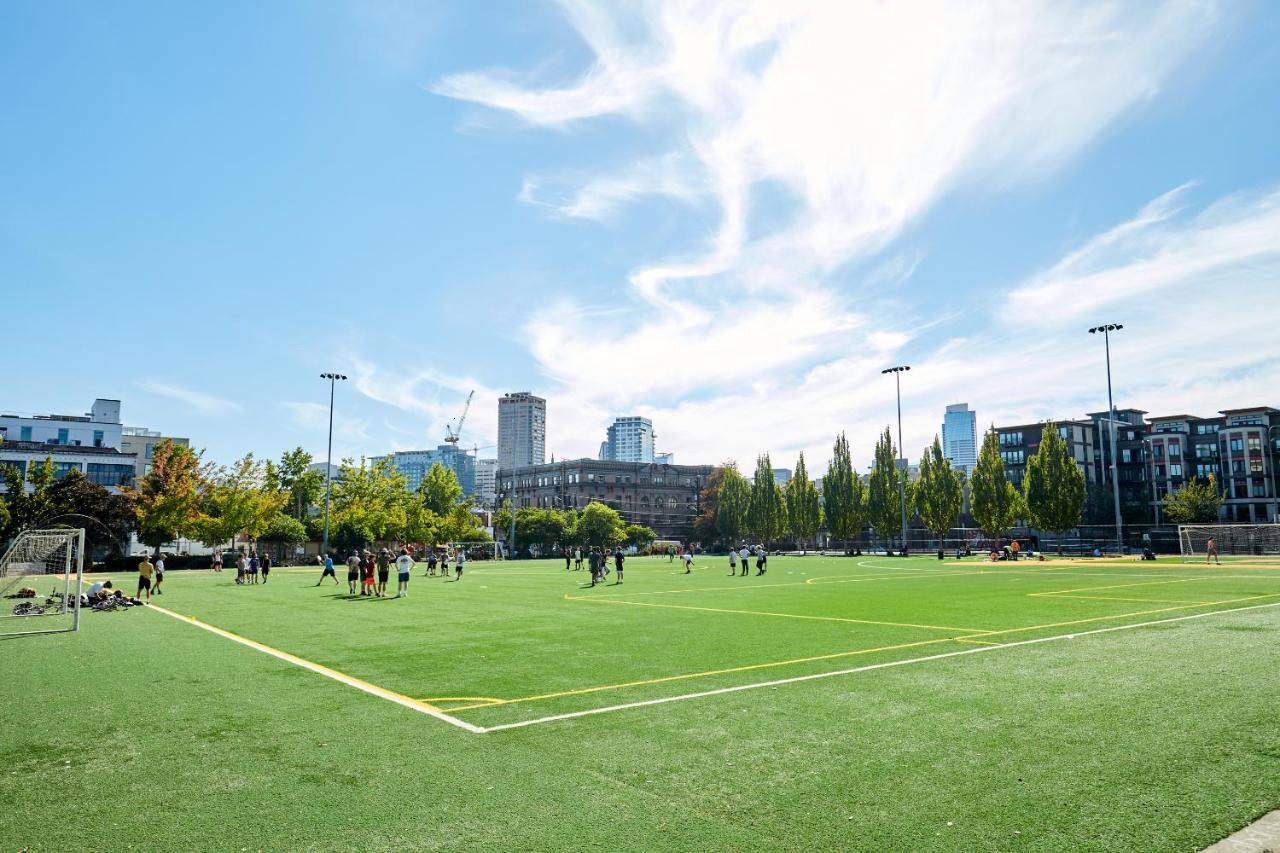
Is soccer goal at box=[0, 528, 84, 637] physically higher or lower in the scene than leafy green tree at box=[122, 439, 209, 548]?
lower

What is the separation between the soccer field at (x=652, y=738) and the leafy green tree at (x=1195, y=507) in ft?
282

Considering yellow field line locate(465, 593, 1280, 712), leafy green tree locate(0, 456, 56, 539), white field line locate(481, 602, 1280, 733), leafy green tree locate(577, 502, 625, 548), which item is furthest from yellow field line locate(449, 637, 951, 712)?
leafy green tree locate(577, 502, 625, 548)

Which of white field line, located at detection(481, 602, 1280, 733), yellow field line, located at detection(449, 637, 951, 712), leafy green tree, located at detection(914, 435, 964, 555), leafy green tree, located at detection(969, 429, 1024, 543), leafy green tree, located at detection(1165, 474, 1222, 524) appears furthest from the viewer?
leafy green tree, located at detection(914, 435, 964, 555)

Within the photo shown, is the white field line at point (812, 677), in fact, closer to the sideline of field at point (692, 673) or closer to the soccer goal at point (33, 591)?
the sideline of field at point (692, 673)

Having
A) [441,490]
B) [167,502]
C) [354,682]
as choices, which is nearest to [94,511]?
[167,502]

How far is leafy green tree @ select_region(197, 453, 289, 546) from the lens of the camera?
62.7m

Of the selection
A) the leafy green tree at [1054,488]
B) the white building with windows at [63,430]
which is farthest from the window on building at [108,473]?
the leafy green tree at [1054,488]

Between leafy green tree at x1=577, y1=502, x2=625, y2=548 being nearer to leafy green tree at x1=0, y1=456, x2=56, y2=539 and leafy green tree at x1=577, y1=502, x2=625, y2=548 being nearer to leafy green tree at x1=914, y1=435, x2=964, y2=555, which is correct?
leafy green tree at x1=914, y1=435, x2=964, y2=555

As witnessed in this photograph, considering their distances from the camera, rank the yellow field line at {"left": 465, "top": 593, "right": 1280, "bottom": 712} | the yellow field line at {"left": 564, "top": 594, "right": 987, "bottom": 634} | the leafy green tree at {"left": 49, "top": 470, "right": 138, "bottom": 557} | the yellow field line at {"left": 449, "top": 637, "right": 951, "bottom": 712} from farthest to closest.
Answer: the leafy green tree at {"left": 49, "top": 470, "right": 138, "bottom": 557}, the yellow field line at {"left": 564, "top": 594, "right": 987, "bottom": 634}, the yellow field line at {"left": 465, "top": 593, "right": 1280, "bottom": 712}, the yellow field line at {"left": 449, "top": 637, "right": 951, "bottom": 712}

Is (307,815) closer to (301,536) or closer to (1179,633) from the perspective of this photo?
(1179,633)

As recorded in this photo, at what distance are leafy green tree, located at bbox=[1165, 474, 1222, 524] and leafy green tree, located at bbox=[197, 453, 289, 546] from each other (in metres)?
96.0

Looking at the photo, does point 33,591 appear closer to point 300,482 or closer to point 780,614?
point 780,614

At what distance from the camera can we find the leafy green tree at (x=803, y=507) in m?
115

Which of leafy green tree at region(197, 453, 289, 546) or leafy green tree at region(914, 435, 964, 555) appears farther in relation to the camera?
leafy green tree at region(914, 435, 964, 555)
